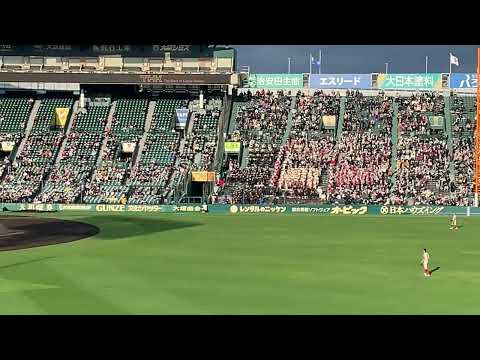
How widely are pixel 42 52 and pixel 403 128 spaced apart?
49471 mm

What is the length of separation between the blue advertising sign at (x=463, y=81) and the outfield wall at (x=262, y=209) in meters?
25.3

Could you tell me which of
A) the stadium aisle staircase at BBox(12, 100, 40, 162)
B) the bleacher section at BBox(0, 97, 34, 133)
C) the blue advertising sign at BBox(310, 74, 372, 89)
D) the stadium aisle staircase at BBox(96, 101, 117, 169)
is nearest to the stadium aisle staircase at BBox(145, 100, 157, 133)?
the stadium aisle staircase at BBox(96, 101, 117, 169)

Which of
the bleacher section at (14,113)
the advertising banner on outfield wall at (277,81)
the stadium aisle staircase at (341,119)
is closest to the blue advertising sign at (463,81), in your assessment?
the stadium aisle staircase at (341,119)

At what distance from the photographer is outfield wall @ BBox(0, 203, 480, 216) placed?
7062 cm

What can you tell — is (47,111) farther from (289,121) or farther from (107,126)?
(289,121)

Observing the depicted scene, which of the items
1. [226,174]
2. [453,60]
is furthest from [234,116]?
[453,60]

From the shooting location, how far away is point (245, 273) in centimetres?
2778

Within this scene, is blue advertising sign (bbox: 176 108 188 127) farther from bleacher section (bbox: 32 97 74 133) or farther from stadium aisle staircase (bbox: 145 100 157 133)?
bleacher section (bbox: 32 97 74 133)

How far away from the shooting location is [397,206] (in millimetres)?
71312

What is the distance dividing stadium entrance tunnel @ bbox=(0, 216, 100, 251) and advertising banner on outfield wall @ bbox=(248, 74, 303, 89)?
45655 mm

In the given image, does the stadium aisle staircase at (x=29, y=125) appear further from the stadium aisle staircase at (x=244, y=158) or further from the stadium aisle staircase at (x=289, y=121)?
the stadium aisle staircase at (x=289, y=121)
